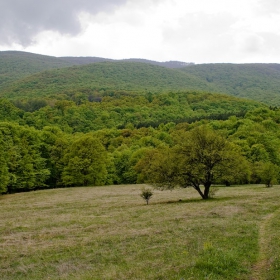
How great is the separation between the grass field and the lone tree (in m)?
10.5

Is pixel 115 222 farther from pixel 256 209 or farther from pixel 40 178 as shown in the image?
pixel 40 178

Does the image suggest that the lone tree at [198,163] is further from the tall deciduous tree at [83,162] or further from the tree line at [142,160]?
the tall deciduous tree at [83,162]

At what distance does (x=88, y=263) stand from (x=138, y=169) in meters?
86.5

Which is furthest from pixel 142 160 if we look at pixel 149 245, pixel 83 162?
pixel 149 245

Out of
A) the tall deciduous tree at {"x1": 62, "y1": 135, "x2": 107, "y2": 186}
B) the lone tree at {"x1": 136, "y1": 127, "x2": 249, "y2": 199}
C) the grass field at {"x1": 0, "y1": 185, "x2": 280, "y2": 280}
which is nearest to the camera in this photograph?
the grass field at {"x1": 0, "y1": 185, "x2": 280, "y2": 280}

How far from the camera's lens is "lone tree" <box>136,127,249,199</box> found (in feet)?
143

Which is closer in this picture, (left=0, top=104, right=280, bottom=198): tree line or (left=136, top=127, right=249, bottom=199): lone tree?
(left=136, top=127, right=249, bottom=199): lone tree

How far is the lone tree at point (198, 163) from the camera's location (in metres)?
43.5

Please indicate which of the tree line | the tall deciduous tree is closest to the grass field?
the tree line

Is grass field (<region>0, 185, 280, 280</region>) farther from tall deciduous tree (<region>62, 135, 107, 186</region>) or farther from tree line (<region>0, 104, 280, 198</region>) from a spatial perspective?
tall deciduous tree (<region>62, 135, 107, 186</region>)

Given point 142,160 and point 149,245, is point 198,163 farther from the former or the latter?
point 142,160

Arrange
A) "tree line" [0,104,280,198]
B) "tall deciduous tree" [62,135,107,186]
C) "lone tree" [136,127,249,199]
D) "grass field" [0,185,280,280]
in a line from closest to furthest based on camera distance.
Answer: "grass field" [0,185,280,280]
"lone tree" [136,127,249,199]
"tree line" [0,104,280,198]
"tall deciduous tree" [62,135,107,186]

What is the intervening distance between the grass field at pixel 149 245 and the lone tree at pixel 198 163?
1046 centimetres

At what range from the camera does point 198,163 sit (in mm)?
43688
